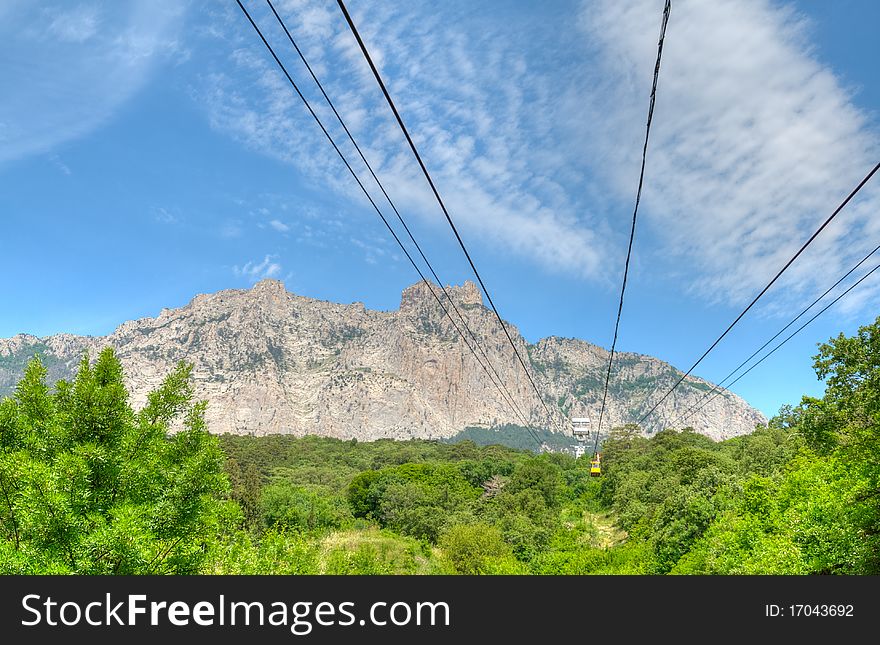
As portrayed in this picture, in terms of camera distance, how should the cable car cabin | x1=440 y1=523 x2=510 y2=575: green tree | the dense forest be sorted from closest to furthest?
the dense forest, the cable car cabin, x1=440 y1=523 x2=510 y2=575: green tree

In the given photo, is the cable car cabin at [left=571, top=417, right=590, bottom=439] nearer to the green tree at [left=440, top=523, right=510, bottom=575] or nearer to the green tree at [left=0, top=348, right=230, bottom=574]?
the green tree at [left=440, top=523, right=510, bottom=575]

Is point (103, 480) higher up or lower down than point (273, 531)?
higher up

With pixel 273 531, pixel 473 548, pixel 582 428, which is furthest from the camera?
pixel 473 548

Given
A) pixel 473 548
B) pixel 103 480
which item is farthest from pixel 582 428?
pixel 103 480

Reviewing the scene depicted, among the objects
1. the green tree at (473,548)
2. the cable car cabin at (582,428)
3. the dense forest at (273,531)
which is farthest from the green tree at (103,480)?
the green tree at (473,548)

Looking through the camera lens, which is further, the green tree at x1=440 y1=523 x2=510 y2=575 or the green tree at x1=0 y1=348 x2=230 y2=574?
the green tree at x1=440 y1=523 x2=510 y2=575

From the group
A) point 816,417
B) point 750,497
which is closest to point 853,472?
point 816,417

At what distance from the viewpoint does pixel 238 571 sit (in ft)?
60.4

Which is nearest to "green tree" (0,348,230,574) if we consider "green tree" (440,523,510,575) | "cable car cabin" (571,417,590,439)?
"cable car cabin" (571,417,590,439)

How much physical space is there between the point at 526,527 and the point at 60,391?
47225mm

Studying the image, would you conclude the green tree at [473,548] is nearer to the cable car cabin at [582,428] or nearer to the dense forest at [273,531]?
the dense forest at [273,531]

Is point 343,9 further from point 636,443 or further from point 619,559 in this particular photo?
point 636,443

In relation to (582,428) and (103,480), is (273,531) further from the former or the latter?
(582,428)
